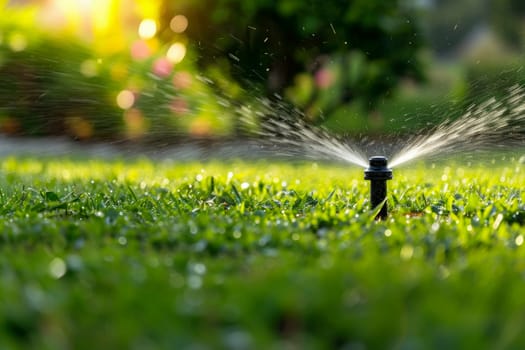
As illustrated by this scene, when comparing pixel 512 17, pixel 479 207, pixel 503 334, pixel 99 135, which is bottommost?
pixel 503 334

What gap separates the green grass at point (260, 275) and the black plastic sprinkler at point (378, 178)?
0.29 feet

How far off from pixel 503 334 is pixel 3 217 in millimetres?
2442

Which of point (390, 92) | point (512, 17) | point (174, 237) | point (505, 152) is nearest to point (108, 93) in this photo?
point (390, 92)

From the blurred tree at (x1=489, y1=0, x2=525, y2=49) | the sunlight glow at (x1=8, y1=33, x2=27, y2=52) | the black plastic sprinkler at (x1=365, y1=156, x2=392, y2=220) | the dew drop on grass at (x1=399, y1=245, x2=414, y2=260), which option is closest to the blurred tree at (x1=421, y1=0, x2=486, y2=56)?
the blurred tree at (x1=489, y1=0, x2=525, y2=49)

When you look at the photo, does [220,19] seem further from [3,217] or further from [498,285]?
[498,285]

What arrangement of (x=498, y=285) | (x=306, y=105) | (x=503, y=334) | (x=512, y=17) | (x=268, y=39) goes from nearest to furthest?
(x=503, y=334), (x=498, y=285), (x=268, y=39), (x=306, y=105), (x=512, y=17)

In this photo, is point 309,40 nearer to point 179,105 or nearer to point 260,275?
point 179,105

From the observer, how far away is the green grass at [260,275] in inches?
70.2

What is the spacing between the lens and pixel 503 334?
1.82m

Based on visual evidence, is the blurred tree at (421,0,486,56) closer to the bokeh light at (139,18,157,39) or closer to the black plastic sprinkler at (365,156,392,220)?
the bokeh light at (139,18,157,39)

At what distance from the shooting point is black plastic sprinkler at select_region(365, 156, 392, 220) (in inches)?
146

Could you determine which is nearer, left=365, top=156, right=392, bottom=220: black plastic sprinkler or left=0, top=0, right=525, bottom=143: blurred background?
left=365, top=156, right=392, bottom=220: black plastic sprinkler

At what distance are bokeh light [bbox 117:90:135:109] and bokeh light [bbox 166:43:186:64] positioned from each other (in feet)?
2.42

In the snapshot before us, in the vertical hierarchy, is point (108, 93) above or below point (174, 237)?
above
